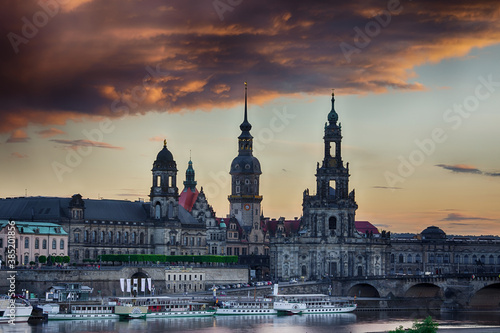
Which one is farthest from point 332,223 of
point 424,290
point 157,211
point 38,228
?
point 38,228

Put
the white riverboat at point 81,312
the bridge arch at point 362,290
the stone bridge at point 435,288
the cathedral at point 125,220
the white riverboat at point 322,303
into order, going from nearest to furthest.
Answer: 1. the white riverboat at point 81,312
2. the white riverboat at point 322,303
3. the stone bridge at point 435,288
4. the cathedral at point 125,220
5. the bridge arch at point 362,290

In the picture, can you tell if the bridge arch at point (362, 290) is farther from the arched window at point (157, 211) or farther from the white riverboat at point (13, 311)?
the white riverboat at point (13, 311)

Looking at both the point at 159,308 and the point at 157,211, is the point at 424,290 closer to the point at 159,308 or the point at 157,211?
the point at 157,211

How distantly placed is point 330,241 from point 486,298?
2718 centimetres

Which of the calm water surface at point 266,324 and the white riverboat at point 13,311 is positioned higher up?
the white riverboat at point 13,311

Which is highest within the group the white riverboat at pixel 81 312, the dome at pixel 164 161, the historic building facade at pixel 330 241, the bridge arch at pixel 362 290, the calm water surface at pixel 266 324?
the dome at pixel 164 161

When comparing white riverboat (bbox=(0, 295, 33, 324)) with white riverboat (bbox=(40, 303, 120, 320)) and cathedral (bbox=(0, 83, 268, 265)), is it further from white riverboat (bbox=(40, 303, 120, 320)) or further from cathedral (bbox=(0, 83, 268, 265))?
cathedral (bbox=(0, 83, 268, 265))

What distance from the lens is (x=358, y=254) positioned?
179 meters

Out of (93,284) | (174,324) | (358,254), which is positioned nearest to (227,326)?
(174,324)

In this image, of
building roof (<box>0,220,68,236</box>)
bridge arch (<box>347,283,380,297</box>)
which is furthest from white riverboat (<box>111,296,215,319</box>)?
bridge arch (<box>347,283,380,297</box>)

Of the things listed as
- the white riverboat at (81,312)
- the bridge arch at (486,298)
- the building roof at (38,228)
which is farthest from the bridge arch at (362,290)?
the white riverboat at (81,312)

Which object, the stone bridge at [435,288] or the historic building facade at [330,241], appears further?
the historic building facade at [330,241]

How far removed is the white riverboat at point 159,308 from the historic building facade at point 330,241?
35.9 m

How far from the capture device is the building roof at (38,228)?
15175 centimetres
